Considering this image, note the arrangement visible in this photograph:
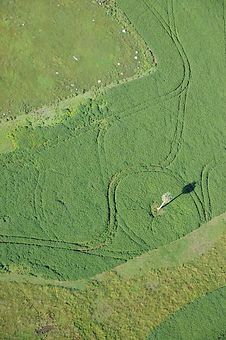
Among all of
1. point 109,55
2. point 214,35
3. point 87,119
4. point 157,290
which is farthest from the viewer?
point 214,35

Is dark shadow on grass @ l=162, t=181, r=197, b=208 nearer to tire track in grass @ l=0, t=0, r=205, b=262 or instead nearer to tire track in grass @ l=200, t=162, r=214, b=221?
tire track in grass @ l=200, t=162, r=214, b=221

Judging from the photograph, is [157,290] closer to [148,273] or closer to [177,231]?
[148,273]

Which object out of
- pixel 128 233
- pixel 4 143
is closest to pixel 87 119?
pixel 4 143

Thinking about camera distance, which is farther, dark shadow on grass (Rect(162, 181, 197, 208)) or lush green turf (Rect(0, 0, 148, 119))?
lush green turf (Rect(0, 0, 148, 119))

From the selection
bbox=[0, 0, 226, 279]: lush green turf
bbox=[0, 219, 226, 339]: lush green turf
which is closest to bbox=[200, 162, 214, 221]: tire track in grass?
bbox=[0, 0, 226, 279]: lush green turf

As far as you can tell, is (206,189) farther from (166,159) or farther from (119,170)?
(119,170)

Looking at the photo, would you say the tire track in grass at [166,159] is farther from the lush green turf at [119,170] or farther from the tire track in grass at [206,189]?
the tire track in grass at [206,189]
